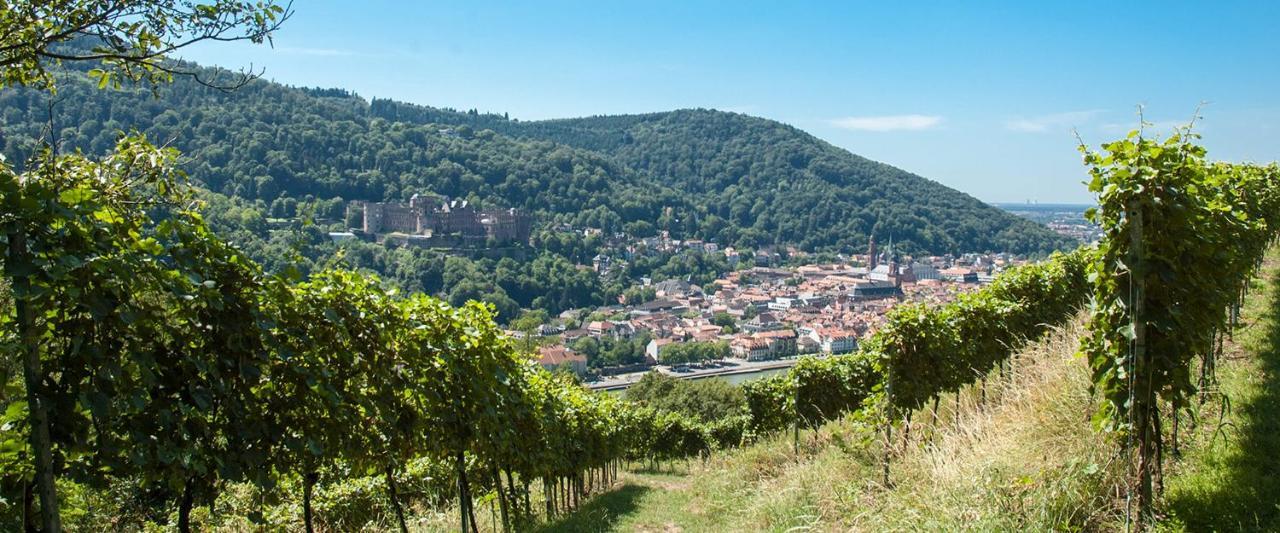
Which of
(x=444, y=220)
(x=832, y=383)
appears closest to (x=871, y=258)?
(x=444, y=220)

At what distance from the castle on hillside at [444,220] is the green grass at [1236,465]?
85.7 m

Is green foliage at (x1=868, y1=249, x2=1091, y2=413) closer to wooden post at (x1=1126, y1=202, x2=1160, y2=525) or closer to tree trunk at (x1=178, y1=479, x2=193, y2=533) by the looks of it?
wooden post at (x1=1126, y1=202, x2=1160, y2=525)

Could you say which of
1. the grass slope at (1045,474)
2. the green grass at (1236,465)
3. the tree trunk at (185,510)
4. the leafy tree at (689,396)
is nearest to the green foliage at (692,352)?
the leafy tree at (689,396)

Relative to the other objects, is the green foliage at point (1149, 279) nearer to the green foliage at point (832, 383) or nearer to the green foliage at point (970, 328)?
the green foliage at point (970, 328)

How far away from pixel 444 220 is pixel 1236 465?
92.1 m

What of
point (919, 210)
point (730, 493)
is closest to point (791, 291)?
point (919, 210)

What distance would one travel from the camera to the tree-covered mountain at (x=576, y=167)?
246ft

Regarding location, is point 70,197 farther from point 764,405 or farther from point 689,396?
point 689,396

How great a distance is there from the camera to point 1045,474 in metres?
4.20

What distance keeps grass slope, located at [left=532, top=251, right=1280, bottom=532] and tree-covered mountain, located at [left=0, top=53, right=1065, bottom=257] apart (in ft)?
200

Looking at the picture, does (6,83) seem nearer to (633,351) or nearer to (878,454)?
(878,454)

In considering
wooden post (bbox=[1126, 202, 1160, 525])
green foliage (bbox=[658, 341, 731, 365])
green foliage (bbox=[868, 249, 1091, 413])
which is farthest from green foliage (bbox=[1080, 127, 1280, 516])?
green foliage (bbox=[658, 341, 731, 365])

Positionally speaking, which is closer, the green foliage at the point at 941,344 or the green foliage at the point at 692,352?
the green foliage at the point at 941,344

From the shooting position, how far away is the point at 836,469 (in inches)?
268
